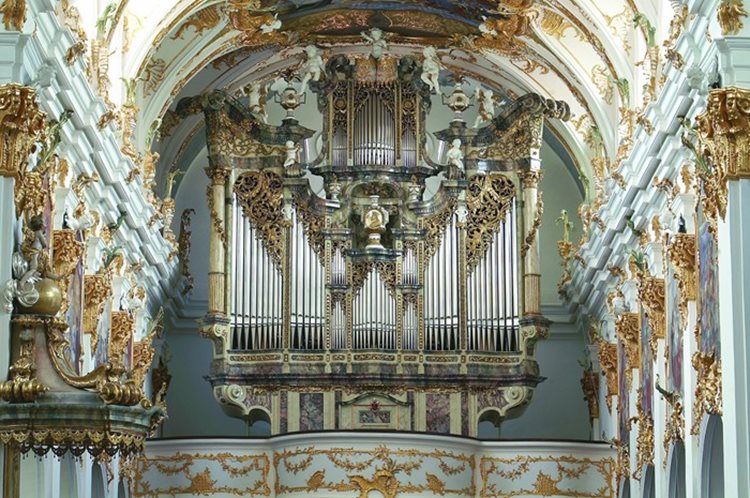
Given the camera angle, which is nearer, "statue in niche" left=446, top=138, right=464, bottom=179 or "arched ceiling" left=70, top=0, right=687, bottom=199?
"arched ceiling" left=70, top=0, right=687, bottom=199

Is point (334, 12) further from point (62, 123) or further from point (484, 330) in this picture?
point (62, 123)

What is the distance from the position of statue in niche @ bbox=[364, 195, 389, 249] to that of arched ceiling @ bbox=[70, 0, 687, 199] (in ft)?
10.6

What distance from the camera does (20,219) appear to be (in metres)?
19.1

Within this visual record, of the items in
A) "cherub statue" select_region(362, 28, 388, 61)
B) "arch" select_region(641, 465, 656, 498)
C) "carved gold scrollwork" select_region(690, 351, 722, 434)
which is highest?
"cherub statue" select_region(362, 28, 388, 61)

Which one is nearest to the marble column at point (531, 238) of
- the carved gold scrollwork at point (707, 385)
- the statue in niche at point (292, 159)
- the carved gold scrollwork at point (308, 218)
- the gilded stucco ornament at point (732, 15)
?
the carved gold scrollwork at point (308, 218)

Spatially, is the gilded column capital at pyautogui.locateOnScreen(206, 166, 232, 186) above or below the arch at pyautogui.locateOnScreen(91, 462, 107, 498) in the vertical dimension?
above

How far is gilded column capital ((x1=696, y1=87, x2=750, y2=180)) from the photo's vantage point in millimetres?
18891

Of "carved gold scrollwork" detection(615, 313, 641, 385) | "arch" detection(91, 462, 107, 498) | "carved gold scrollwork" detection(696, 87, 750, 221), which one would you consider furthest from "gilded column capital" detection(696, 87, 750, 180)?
"arch" detection(91, 462, 107, 498)

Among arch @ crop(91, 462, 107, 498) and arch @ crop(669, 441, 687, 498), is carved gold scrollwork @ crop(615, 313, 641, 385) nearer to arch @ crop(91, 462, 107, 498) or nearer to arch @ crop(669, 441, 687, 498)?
arch @ crop(669, 441, 687, 498)

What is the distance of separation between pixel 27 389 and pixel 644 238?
10.6 metres

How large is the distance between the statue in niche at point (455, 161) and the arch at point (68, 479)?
10461mm

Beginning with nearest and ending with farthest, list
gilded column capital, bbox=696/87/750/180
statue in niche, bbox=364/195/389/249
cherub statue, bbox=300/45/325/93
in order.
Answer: gilded column capital, bbox=696/87/750/180, statue in niche, bbox=364/195/389/249, cherub statue, bbox=300/45/325/93

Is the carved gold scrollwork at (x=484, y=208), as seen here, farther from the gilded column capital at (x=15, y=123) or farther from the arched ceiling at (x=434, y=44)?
the gilded column capital at (x=15, y=123)

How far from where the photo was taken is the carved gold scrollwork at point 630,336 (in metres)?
26.3
